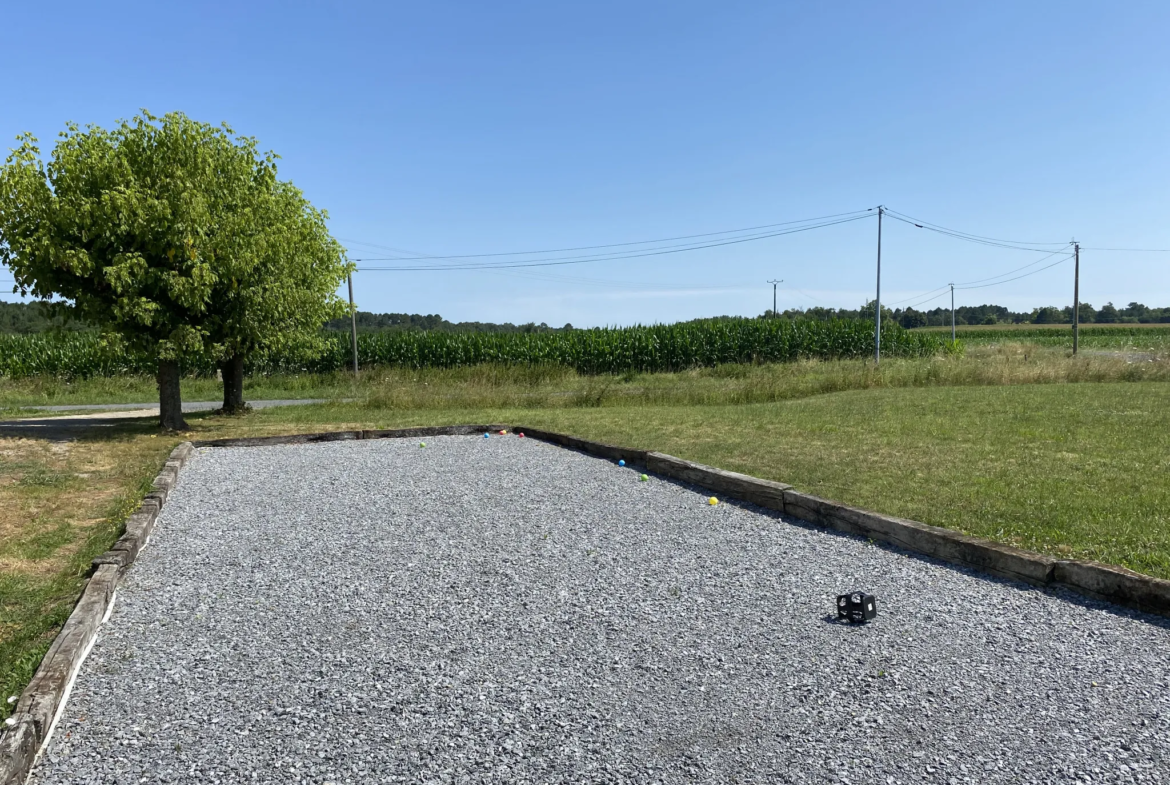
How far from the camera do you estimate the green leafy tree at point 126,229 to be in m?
11.4

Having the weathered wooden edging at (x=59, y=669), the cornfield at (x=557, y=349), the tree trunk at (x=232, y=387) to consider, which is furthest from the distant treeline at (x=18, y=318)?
the weathered wooden edging at (x=59, y=669)

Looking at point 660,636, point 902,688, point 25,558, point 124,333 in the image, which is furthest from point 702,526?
point 124,333

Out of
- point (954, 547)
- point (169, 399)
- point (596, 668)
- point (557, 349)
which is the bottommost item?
point (596, 668)

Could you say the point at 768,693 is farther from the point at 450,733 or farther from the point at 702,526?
the point at 702,526

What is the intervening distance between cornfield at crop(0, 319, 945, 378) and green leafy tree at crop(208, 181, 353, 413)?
11018 millimetres

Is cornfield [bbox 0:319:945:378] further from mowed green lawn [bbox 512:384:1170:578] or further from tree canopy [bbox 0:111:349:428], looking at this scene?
mowed green lawn [bbox 512:384:1170:578]

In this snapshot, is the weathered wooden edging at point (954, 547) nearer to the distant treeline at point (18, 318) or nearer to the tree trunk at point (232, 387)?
the tree trunk at point (232, 387)

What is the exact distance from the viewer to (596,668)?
11.9 feet

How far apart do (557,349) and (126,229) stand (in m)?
21.3

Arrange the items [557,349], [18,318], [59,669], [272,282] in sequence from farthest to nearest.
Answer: [18,318]
[557,349]
[272,282]
[59,669]

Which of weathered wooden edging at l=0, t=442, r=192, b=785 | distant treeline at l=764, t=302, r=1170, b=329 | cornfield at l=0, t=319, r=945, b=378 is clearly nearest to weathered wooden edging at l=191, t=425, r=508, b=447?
weathered wooden edging at l=0, t=442, r=192, b=785

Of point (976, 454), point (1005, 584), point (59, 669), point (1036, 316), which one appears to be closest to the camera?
point (59, 669)

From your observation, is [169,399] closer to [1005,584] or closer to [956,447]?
[956,447]

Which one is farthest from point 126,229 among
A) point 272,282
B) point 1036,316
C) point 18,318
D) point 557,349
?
point 1036,316
